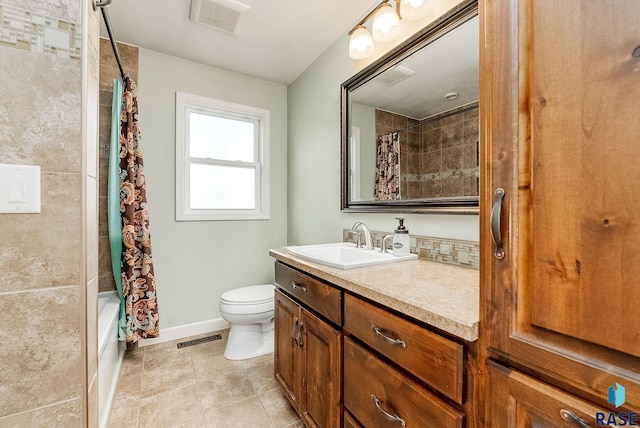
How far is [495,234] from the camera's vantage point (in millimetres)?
579

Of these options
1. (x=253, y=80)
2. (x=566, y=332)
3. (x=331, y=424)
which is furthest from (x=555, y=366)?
(x=253, y=80)

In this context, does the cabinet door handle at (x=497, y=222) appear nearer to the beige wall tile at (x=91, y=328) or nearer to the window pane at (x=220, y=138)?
the beige wall tile at (x=91, y=328)

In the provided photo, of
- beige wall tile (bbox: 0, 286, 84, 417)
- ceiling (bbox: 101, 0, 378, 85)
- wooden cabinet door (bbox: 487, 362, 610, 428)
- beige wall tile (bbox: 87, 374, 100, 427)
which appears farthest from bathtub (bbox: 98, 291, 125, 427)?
ceiling (bbox: 101, 0, 378, 85)

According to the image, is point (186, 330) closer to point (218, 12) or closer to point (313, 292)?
point (313, 292)

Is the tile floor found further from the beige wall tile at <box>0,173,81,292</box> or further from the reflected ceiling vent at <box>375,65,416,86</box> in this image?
the reflected ceiling vent at <box>375,65,416,86</box>

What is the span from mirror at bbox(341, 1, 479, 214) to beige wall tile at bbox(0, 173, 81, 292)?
1.40 m

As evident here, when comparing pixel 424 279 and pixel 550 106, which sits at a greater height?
pixel 550 106

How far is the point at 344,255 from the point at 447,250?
627mm

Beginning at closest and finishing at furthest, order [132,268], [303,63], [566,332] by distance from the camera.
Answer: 1. [566,332]
2. [132,268]
3. [303,63]

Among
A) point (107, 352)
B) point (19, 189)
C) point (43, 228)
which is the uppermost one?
point (19, 189)

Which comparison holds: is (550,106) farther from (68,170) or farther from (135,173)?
(135,173)

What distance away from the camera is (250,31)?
2047 millimetres

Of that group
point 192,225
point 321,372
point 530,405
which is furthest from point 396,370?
point 192,225

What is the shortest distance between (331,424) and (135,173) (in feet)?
6.79
